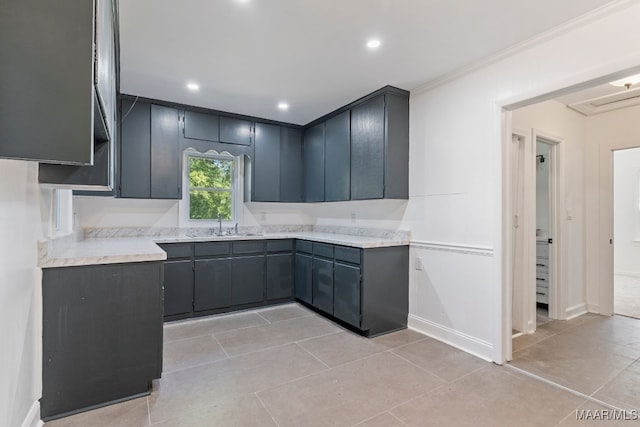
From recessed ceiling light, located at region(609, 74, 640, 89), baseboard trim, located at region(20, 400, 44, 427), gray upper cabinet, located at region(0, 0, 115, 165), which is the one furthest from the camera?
recessed ceiling light, located at region(609, 74, 640, 89)

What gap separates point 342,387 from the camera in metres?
2.30

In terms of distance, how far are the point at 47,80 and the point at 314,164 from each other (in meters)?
3.70

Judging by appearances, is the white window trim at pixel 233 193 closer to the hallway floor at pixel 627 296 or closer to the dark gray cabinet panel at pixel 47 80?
the dark gray cabinet panel at pixel 47 80

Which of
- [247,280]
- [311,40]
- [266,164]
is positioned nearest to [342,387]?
[247,280]

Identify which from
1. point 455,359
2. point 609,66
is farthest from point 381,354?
point 609,66

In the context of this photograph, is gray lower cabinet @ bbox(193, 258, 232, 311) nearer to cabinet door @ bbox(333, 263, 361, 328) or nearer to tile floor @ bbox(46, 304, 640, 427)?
tile floor @ bbox(46, 304, 640, 427)

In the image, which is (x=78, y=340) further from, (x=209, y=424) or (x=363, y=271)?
(x=363, y=271)

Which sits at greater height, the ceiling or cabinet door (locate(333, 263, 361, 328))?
the ceiling

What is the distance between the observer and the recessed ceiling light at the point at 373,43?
2.52 meters

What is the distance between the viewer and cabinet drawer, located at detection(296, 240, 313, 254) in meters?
4.09

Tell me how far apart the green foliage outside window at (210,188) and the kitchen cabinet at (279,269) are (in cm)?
90

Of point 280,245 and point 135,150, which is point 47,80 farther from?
point 280,245

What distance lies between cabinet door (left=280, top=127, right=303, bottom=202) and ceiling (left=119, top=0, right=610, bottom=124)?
1.22 meters
